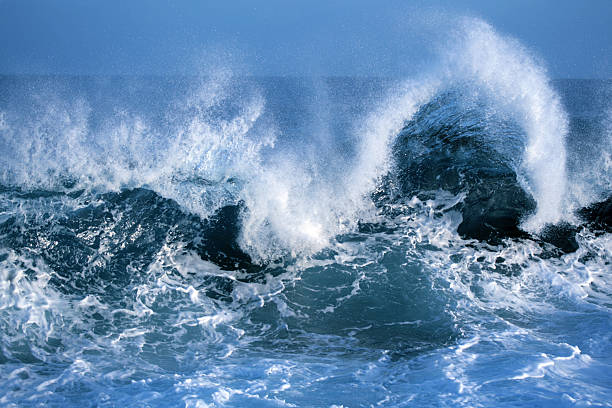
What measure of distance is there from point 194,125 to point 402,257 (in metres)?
5.36

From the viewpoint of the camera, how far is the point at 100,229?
7145 mm

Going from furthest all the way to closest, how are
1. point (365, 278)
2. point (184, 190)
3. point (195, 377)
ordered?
point (184, 190)
point (365, 278)
point (195, 377)

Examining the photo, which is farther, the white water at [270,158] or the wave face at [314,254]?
the white water at [270,158]

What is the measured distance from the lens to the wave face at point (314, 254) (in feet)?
13.4

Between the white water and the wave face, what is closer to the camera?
the wave face

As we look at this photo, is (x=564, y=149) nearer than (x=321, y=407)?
No

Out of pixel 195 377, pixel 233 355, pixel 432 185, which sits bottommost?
pixel 195 377

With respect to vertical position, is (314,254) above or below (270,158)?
below

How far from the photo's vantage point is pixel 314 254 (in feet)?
22.5

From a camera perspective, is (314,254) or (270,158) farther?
(270,158)

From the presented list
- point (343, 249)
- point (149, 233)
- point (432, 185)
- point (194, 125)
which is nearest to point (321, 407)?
point (343, 249)

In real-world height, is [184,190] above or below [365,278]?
above

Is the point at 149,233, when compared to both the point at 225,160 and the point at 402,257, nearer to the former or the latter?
the point at 225,160

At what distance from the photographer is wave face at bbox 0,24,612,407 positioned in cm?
409
